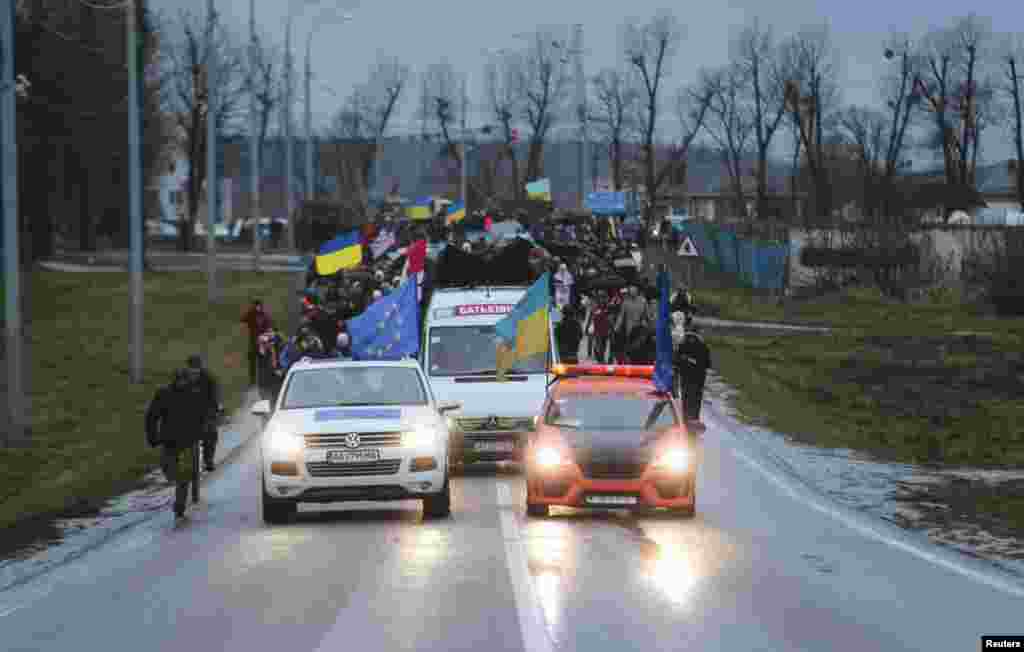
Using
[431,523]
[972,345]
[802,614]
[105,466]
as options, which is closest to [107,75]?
[972,345]

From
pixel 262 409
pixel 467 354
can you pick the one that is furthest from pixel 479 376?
pixel 262 409

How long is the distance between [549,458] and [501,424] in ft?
17.5

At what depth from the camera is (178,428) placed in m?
21.8

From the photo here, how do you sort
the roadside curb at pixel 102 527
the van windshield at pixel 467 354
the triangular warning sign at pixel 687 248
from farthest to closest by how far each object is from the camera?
the triangular warning sign at pixel 687 248, the van windshield at pixel 467 354, the roadside curb at pixel 102 527

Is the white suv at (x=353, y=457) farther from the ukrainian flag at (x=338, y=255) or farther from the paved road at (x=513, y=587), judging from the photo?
the ukrainian flag at (x=338, y=255)

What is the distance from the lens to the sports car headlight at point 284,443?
20.2 m

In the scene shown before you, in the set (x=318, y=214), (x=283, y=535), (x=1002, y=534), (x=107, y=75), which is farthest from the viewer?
(x=318, y=214)

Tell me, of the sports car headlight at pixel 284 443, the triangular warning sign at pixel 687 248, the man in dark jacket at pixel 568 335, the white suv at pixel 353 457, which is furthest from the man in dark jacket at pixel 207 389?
the triangular warning sign at pixel 687 248

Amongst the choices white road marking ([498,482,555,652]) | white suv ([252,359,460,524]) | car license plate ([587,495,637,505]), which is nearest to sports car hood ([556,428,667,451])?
car license plate ([587,495,637,505])

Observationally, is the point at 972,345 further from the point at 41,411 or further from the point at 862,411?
the point at 41,411

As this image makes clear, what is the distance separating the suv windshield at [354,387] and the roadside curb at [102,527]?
241 cm

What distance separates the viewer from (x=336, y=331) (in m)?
36.4

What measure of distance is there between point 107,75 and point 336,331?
157 feet

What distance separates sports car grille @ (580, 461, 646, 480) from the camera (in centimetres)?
2089
